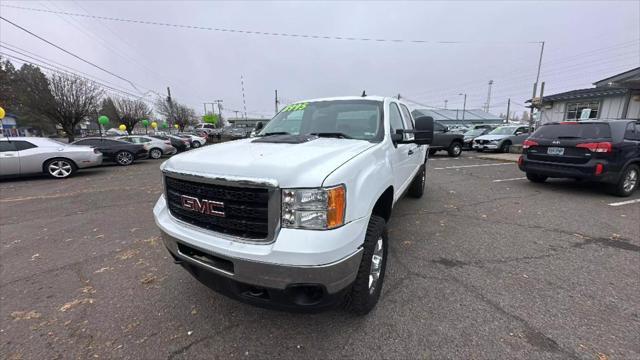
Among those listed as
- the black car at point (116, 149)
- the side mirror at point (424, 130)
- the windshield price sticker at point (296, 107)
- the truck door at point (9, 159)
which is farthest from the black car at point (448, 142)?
the truck door at point (9, 159)

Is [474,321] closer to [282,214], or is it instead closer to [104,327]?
[282,214]

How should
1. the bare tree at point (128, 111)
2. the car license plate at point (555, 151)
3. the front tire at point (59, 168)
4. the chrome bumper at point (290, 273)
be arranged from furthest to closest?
1. the bare tree at point (128, 111)
2. the front tire at point (59, 168)
3. the car license plate at point (555, 151)
4. the chrome bumper at point (290, 273)

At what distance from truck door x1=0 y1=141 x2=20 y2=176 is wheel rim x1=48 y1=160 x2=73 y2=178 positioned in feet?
2.51

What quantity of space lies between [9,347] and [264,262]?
2.12 meters

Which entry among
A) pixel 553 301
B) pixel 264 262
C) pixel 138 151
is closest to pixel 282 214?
pixel 264 262

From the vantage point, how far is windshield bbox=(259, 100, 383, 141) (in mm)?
3020

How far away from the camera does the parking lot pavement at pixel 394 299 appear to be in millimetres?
1970

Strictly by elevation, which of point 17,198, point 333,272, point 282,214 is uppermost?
point 282,214

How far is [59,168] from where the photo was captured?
923 cm

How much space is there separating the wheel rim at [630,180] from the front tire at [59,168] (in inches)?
607

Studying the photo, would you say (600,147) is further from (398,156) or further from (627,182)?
(398,156)

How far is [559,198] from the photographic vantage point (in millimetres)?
5746

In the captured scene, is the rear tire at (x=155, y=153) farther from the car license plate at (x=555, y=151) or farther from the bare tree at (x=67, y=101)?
the car license plate at (x=555, y=151)

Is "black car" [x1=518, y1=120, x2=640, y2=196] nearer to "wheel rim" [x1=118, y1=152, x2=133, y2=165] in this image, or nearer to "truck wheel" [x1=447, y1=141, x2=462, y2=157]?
"truck wheel" [x1=447, y1=141, x2=462, y2=157]
